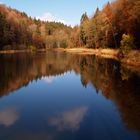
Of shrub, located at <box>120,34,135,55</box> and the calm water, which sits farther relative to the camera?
shrub, located at <box>120,34,135,55</box>

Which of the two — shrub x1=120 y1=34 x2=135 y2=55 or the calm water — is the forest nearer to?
shrub x1=120 y1=34 x2=135 y2=55

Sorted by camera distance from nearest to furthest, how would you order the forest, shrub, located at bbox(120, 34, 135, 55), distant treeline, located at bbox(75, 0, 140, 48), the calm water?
1. the calm water
2. shrub, located at bbox(120, 34, 135, 55)
3. distant treeline, located at bbox(75, 0, 140, 48)
4. the forest

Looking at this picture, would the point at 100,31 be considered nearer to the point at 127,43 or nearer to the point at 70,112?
the point at 127,43

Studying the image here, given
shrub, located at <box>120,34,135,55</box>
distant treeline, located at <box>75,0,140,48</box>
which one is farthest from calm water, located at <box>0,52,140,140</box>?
distant treeline, located at <box>75,0,140,48</box>

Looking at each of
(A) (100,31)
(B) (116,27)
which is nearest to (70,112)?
(B) (116,27)

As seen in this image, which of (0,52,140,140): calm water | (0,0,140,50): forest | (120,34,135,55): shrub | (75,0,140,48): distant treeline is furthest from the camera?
(0,0,140,50): forest

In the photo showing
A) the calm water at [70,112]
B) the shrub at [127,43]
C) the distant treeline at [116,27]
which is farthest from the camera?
the distant treeline at [116,27]

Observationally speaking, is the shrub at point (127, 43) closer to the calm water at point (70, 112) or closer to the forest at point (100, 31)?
the forest at point (100, 31)

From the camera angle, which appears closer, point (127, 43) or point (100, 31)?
point (127, 43)

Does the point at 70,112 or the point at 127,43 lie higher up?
the point at 127,43

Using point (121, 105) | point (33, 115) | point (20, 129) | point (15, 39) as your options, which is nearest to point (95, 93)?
point (121, 105)

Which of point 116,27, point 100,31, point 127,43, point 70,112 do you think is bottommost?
point 70,112

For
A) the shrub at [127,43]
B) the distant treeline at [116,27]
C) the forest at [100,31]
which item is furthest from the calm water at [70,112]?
the forest at [100,31]

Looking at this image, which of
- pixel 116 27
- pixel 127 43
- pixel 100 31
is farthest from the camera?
pixel 100 31
